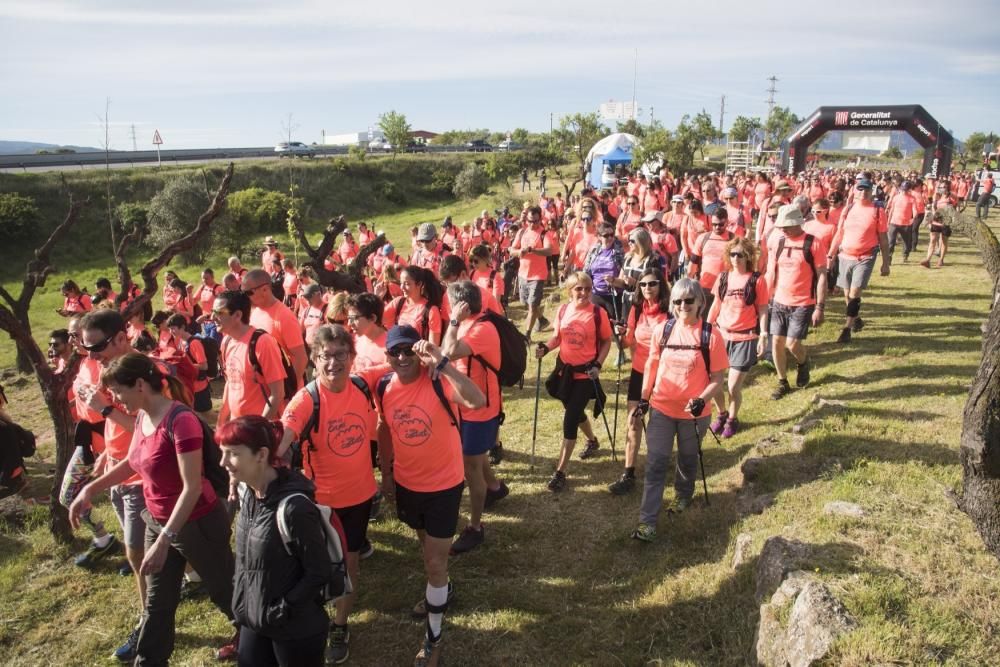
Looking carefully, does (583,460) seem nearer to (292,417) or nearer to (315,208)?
(292,417)

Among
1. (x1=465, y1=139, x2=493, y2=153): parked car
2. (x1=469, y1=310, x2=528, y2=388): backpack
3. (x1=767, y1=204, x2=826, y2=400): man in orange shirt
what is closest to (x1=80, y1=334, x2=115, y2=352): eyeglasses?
(x1=469, y1=310, x2=528, y2=388): backpack

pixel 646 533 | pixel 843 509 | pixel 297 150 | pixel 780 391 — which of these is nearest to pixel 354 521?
pixel 646 533

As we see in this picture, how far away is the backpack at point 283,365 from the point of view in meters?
4.60

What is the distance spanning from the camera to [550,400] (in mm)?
8570

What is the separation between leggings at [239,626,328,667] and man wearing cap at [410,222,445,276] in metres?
7.12

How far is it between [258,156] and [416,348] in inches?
2022

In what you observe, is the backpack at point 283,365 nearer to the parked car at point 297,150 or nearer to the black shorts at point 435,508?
the black shorts at point 435,508

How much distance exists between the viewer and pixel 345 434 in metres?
3.76

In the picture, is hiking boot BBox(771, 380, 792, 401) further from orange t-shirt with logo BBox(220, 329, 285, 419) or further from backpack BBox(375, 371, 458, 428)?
orange t-shirt with logo BBox(220, 329, 285, 419)

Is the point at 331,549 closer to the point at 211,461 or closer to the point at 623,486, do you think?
the point at 211,461

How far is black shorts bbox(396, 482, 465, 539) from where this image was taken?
3.73 metres

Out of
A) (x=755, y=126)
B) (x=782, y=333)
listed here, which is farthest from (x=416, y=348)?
(x=755, y=126)

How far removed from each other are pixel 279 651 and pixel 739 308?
202 inches

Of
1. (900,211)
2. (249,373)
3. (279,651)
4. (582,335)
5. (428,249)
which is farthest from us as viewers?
(900,211)
